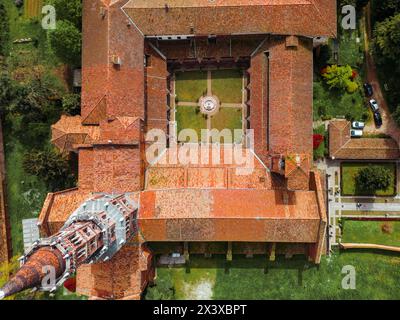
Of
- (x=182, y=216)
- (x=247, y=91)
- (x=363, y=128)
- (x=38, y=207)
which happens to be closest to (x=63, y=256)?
(x=182, y=216)

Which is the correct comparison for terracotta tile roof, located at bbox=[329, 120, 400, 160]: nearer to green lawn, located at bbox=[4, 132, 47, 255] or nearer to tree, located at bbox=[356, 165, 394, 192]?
tree, located at bbox=[356, 165, 394, 192]

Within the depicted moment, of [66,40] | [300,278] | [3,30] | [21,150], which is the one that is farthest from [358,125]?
[3,30]

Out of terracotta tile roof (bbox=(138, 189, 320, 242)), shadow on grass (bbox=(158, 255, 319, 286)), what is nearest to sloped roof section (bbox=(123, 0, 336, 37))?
terracotta tile roof (bbox=(138, 189, 320, 242))

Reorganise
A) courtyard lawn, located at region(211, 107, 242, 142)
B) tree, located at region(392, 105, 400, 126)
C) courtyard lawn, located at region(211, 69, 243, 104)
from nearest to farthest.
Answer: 1. tree, located at region(392, 105, 400, 126)
2. courtyard lawn, located at region(211, 69, 243, 104)
3. courtyard lawn, located at region(211, 107, 242, 142)

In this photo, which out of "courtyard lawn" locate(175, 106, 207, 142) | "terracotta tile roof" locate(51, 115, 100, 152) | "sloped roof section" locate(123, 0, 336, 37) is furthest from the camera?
"courtyard lawn" locate(175, 106, 207, 142)

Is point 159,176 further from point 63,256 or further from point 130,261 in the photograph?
point 63,256

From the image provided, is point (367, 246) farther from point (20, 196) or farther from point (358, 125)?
point (20, 196)

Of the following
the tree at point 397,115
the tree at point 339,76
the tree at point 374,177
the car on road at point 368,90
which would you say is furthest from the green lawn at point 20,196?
the tree at point 397,115

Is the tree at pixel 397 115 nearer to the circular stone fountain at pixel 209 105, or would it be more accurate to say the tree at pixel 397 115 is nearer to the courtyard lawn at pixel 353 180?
the courtyard lawn at pixel 353 180
